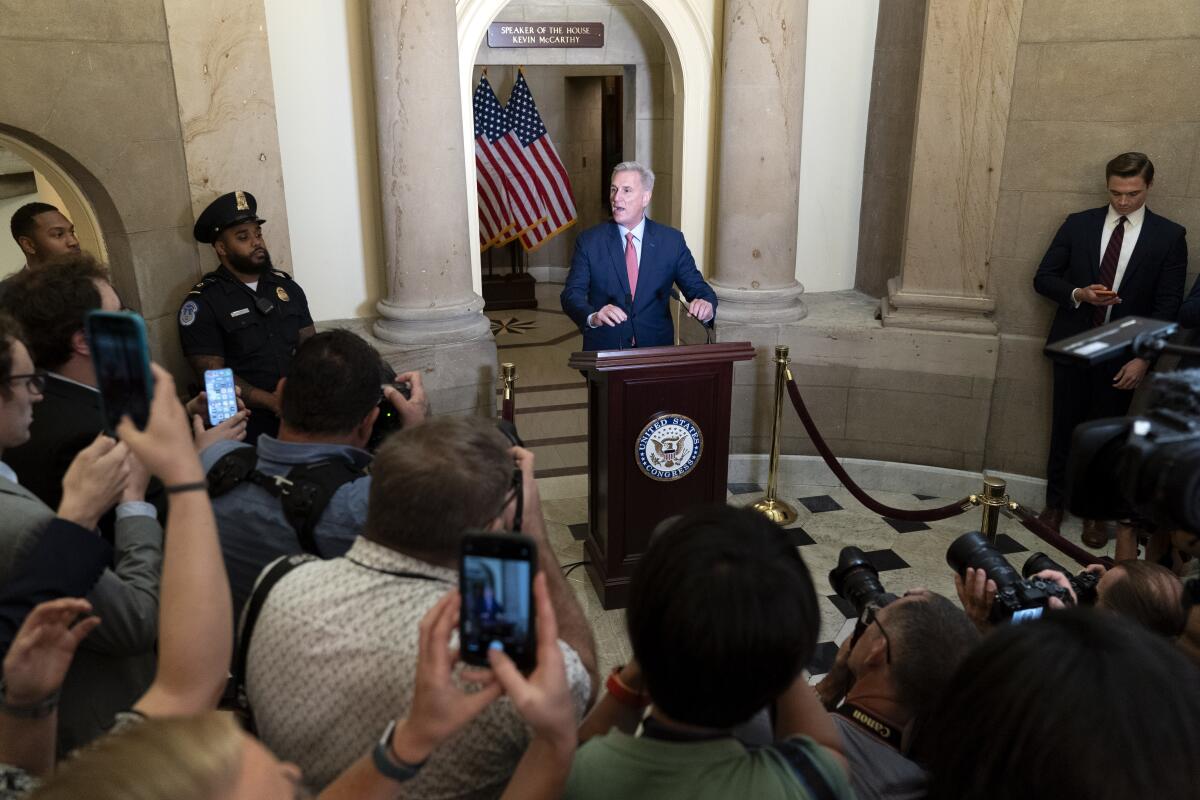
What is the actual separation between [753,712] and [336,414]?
4.48 feet

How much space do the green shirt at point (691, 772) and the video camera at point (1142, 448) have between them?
718 mm

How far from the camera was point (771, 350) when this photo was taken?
5781 mm

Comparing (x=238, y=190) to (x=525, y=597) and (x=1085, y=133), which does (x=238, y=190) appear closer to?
(x=525, y=597)

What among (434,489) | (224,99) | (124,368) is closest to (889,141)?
(224,99)

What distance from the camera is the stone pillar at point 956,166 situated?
17.1ft

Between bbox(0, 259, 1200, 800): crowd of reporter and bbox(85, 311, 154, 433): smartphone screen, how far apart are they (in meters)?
0.03

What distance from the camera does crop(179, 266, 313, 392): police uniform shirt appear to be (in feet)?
14.4

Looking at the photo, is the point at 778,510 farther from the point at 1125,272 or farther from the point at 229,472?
the point at 229,472

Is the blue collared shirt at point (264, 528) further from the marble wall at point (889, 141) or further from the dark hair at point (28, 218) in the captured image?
the marble wall at point (889, 141)

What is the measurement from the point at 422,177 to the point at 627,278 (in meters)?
1.36

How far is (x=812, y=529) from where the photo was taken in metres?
5.27

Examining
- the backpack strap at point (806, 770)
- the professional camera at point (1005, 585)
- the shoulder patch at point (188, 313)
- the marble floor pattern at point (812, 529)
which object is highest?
the shoulder patch at point (188, 313)

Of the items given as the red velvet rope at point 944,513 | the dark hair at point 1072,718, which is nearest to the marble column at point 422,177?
the red velvet rope at point 944,513

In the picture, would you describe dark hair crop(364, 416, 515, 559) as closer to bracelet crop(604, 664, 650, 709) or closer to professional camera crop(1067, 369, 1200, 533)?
bracelet crop(604, 664, 650, 709)
